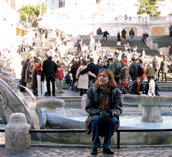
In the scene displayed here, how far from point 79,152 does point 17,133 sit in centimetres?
100

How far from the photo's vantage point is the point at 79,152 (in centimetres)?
653

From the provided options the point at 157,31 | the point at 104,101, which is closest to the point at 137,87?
the point at 104,101

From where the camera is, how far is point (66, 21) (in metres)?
58.2

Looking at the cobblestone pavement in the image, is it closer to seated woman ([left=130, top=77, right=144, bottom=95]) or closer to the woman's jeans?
the woman's jeans

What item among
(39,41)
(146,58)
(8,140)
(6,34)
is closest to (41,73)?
(8,140)

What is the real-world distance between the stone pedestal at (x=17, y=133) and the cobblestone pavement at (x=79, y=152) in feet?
0.36

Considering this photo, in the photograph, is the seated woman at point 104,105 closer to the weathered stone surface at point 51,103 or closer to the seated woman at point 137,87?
the weathered stone surface at point 51,103

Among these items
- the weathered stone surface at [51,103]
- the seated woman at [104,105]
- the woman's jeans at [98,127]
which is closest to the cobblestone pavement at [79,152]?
the woman's jeans at [98,127]

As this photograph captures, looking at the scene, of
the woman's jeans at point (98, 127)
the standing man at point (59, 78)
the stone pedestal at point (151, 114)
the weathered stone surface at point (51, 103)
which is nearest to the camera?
the woman's jeans at point (98, 127)

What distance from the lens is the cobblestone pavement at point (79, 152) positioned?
251 inches

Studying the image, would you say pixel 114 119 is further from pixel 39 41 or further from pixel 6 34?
pixel 6 34

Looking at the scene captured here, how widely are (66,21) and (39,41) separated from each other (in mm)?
21802

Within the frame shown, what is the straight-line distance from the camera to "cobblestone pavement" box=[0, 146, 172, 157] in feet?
20.9

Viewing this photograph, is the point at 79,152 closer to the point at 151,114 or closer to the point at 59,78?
the point at 151,114
